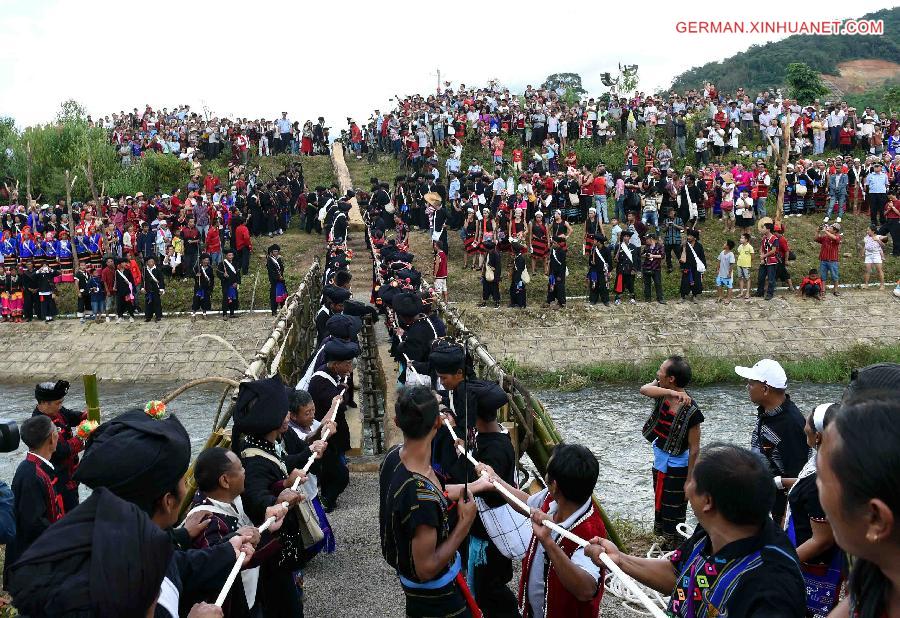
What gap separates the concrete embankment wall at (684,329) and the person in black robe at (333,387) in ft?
38.0

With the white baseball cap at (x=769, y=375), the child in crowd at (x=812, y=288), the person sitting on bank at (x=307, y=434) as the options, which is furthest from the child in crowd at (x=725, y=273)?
the person sitting on bank at (x=307, y=434)

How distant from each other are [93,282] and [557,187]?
13.1m

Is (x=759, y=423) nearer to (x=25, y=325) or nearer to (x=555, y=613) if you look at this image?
(x=555, y=613)

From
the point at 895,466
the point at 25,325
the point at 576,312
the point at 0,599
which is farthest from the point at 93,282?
the point at 895,466

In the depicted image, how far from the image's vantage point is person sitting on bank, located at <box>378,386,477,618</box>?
3.42m

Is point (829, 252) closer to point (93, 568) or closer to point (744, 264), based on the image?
point (744, 264)

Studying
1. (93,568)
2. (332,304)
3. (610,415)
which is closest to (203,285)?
(610,415)

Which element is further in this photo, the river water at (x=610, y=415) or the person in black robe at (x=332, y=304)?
the river water at (x=610, y=415)

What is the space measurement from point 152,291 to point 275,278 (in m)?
3.35

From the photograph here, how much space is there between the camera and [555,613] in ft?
12.0

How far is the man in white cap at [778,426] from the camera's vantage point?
4.91m

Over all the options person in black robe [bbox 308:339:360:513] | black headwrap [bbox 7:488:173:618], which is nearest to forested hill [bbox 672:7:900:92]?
person in black robe [bbox 308:339:360:513]

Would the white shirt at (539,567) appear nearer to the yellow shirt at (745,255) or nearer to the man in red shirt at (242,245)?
the yellow shirt at (745,255)

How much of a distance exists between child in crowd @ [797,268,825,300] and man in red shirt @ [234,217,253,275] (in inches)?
592
